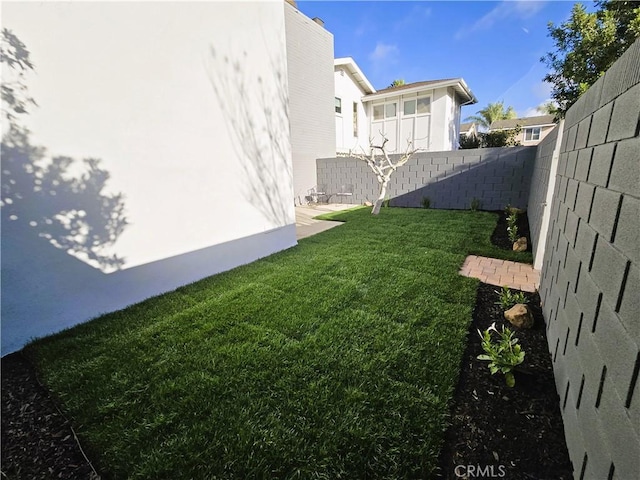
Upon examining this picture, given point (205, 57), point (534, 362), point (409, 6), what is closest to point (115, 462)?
point (534, 362)

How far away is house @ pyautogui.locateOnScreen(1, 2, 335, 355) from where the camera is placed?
270 centimetres

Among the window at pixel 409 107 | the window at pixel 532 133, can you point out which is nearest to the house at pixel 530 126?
the window at pixel 532 133

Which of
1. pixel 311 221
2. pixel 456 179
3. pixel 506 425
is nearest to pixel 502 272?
pixel 506 425

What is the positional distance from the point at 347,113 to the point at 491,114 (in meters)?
23.0

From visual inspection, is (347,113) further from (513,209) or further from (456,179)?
(513,209)

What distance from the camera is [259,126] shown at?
4.89 metres

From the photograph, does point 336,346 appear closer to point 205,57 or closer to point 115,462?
point 115,462

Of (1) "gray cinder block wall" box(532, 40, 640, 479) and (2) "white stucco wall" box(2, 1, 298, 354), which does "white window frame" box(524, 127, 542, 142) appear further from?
(1) "gray cinder block wall" box(532, 40, 640, 479)

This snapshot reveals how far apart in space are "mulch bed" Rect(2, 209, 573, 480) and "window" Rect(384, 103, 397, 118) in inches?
666

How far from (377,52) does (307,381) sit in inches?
883

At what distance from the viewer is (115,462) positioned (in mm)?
1625

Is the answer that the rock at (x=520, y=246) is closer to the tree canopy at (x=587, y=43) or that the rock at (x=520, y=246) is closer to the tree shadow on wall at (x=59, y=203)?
the tree shadow on wall at (x=59, y=203)


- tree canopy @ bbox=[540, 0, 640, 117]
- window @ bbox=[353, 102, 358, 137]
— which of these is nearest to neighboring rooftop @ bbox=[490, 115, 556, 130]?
tree canopy @ bbox=[540, 0, 640, 117]

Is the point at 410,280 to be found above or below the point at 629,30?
below
